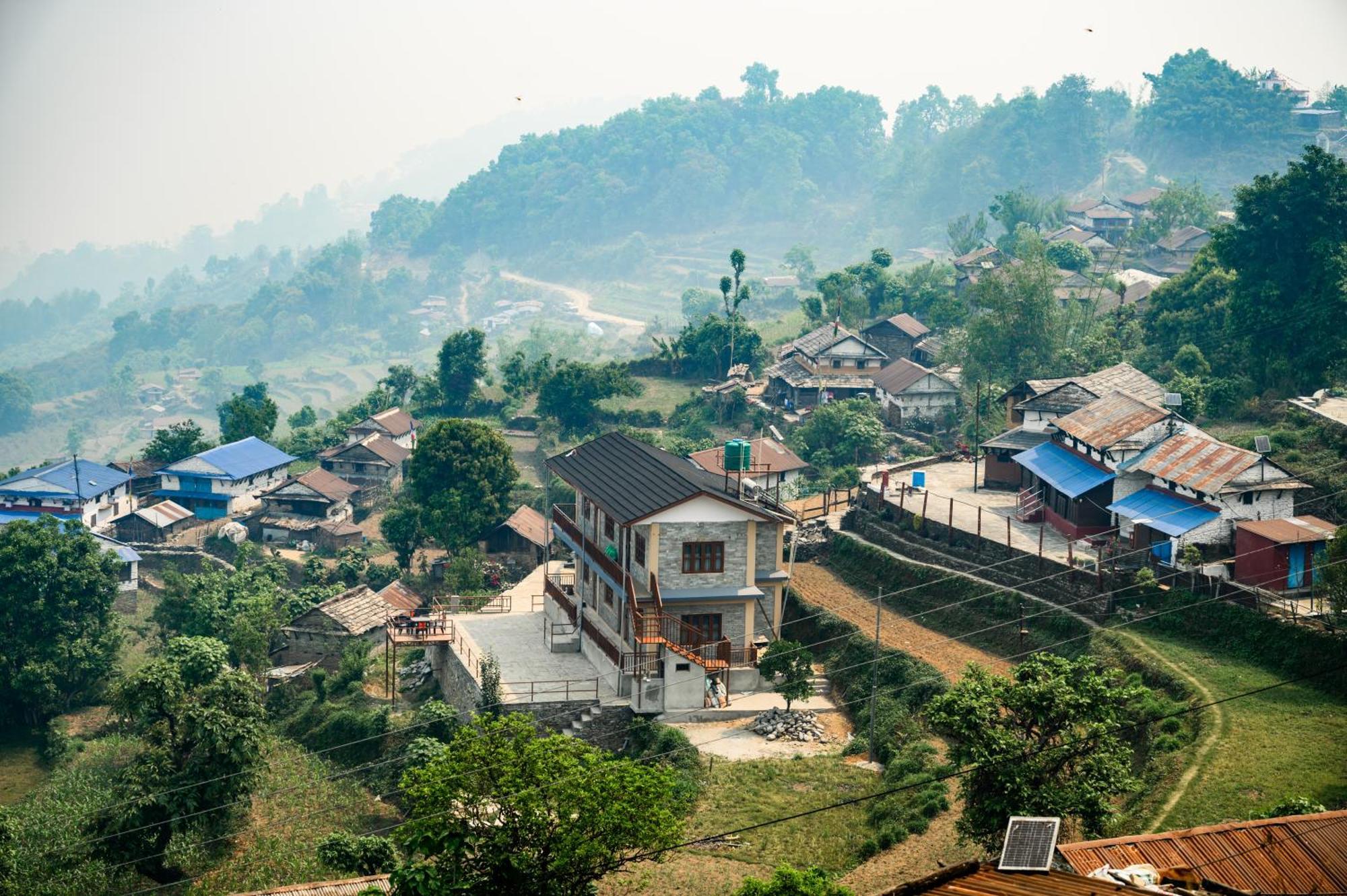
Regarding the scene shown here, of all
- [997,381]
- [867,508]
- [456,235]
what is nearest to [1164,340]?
[997,381]

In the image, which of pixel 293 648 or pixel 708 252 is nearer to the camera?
pixel 293 648

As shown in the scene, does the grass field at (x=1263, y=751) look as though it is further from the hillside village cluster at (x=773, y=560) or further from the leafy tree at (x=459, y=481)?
the leafy tree at (x=459, y=481)

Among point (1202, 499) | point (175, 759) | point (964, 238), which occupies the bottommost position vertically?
point (175, 759)

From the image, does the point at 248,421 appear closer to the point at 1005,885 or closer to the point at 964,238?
the point at 964,238

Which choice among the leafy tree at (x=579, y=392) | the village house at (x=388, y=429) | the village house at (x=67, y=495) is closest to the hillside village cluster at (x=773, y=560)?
the leafy tree at (x=579, y=392)

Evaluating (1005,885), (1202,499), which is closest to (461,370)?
(1202,499)

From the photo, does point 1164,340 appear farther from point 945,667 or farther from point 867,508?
point 945,667
